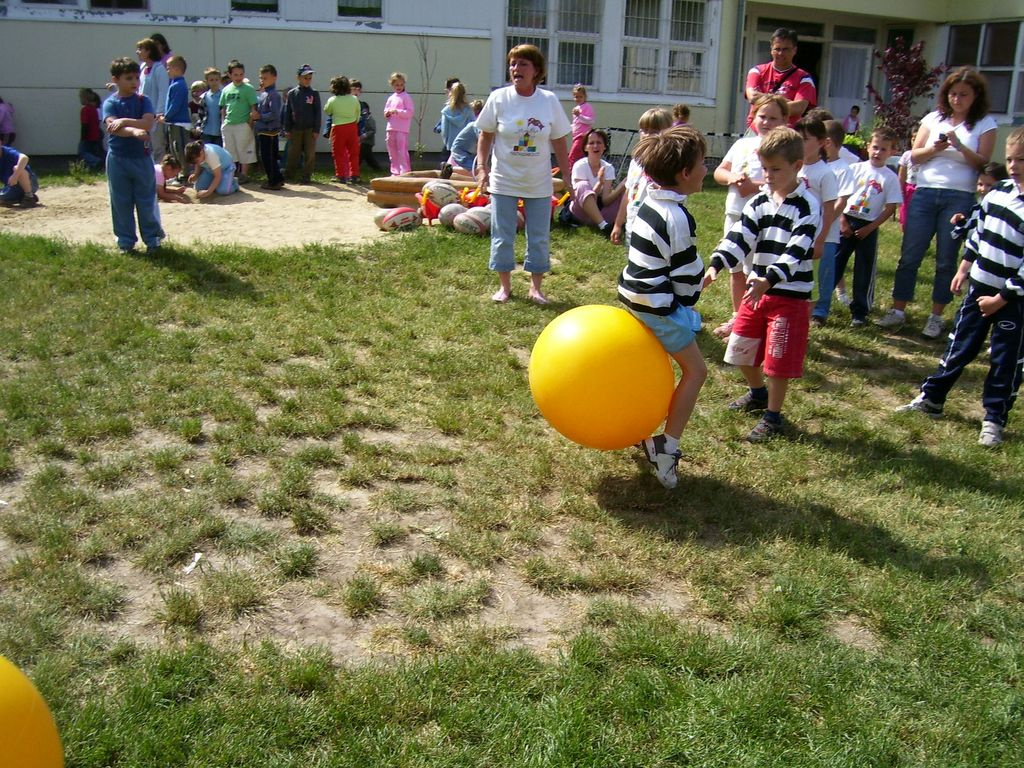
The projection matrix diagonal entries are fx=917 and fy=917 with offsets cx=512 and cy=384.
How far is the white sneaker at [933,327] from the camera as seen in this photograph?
27.4 ft

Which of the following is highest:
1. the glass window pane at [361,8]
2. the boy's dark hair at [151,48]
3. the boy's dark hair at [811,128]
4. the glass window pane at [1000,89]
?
the glass window pane at [361,8]

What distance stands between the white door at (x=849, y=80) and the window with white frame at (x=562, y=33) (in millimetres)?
8122

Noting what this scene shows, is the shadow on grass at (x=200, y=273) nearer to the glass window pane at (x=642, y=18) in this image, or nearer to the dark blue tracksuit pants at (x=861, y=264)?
the dark blue tracksuit pants at (x=861, y=264)

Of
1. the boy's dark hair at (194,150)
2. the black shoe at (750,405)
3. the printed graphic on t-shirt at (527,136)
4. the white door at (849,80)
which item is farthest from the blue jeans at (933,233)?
the white door at (849,80)

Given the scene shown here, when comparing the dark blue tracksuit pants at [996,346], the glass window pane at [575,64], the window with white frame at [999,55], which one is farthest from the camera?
the window with white frame at [999,55]

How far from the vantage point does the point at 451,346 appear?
7.29m

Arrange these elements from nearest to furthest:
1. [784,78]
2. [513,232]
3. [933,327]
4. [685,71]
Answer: [784,78], [513,232], [933,327], [685,71]

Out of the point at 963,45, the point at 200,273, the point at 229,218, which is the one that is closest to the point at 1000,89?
the point at 963,45

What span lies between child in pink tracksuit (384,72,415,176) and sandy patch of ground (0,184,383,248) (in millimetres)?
2489

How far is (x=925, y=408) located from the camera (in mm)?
6527

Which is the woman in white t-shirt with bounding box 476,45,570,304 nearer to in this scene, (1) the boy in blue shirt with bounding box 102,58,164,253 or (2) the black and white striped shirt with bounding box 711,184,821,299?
(2) the black and white striped shirt with bounding box 711,184,821,299

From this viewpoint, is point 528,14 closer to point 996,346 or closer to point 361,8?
point 361,8

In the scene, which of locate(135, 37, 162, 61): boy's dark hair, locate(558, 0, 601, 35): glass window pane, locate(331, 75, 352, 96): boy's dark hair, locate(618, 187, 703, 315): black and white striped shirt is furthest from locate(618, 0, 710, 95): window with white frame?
locate(618, 187, 703, 315): black and white striped shirt

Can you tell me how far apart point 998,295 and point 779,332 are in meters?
1.52
